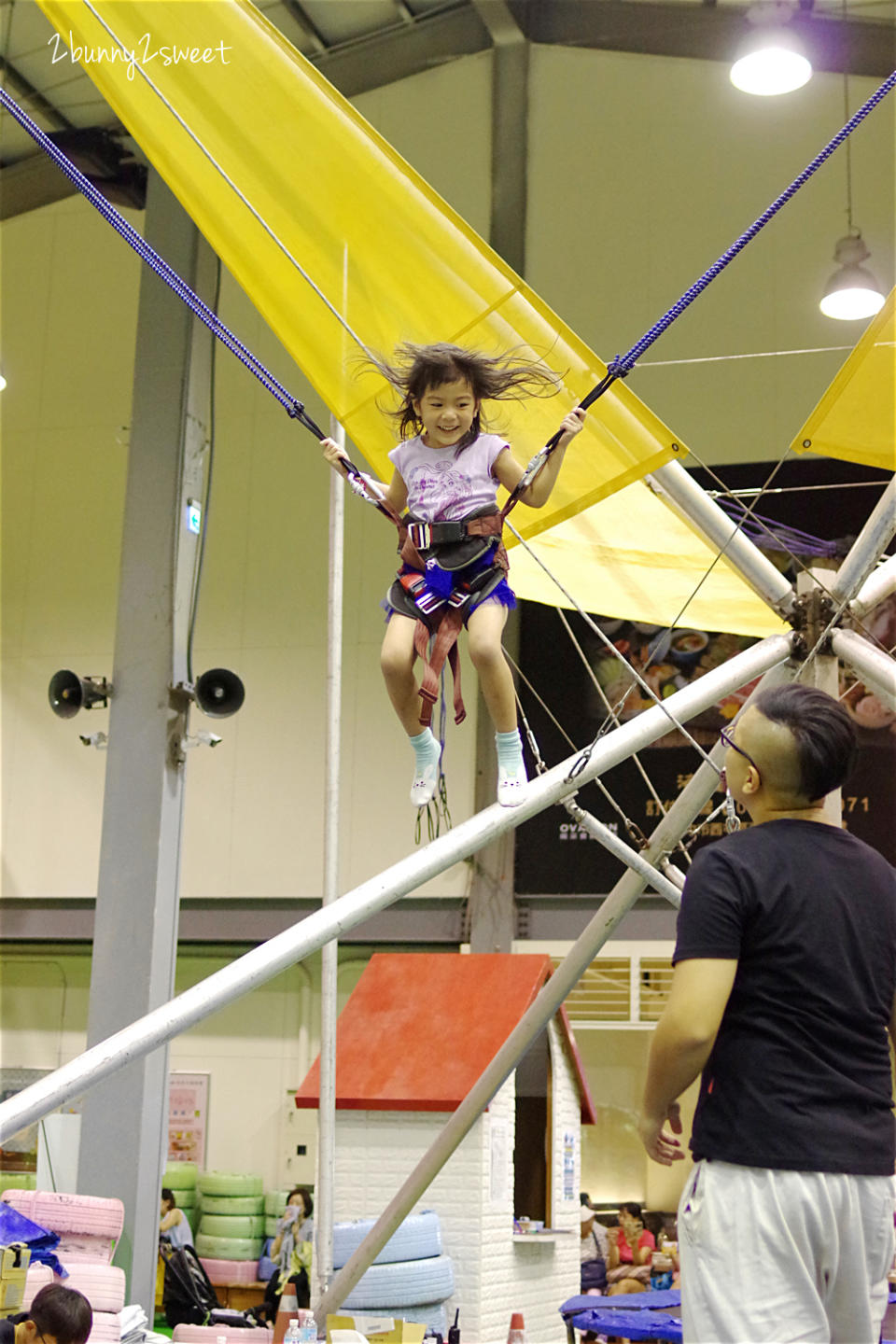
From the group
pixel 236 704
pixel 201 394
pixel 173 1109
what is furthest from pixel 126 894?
pixel 173 1109

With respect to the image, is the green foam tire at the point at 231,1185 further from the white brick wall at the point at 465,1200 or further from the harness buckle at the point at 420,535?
the harness buckle at the point at 420,535

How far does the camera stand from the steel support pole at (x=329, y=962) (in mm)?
6641

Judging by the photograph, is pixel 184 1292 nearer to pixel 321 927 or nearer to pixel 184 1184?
pixel 184 1184

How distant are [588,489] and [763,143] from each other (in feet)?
38.1

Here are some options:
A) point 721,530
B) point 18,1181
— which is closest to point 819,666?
point 721,530

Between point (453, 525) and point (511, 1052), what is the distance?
2.62 m

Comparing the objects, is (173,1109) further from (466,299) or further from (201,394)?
(466,299)

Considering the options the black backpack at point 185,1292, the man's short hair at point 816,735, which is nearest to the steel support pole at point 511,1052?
the man's short hair at point 816,735

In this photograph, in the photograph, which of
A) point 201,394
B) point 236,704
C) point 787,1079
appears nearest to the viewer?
point 787,1079

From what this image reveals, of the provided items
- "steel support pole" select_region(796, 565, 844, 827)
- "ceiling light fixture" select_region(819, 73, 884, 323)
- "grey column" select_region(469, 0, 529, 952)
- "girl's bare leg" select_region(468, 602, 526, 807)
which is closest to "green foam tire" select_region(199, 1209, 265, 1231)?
"grey column" select_region(469, 0, 529, 952)

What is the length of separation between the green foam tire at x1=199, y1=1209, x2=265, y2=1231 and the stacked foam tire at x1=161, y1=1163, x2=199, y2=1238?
50 centimetres

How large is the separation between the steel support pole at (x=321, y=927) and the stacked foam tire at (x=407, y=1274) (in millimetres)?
4285

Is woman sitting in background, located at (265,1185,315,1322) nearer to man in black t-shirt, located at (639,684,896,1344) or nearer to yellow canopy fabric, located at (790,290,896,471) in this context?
yellow canopy fabric, located at (790,290,896,471)

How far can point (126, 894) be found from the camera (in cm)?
1050
